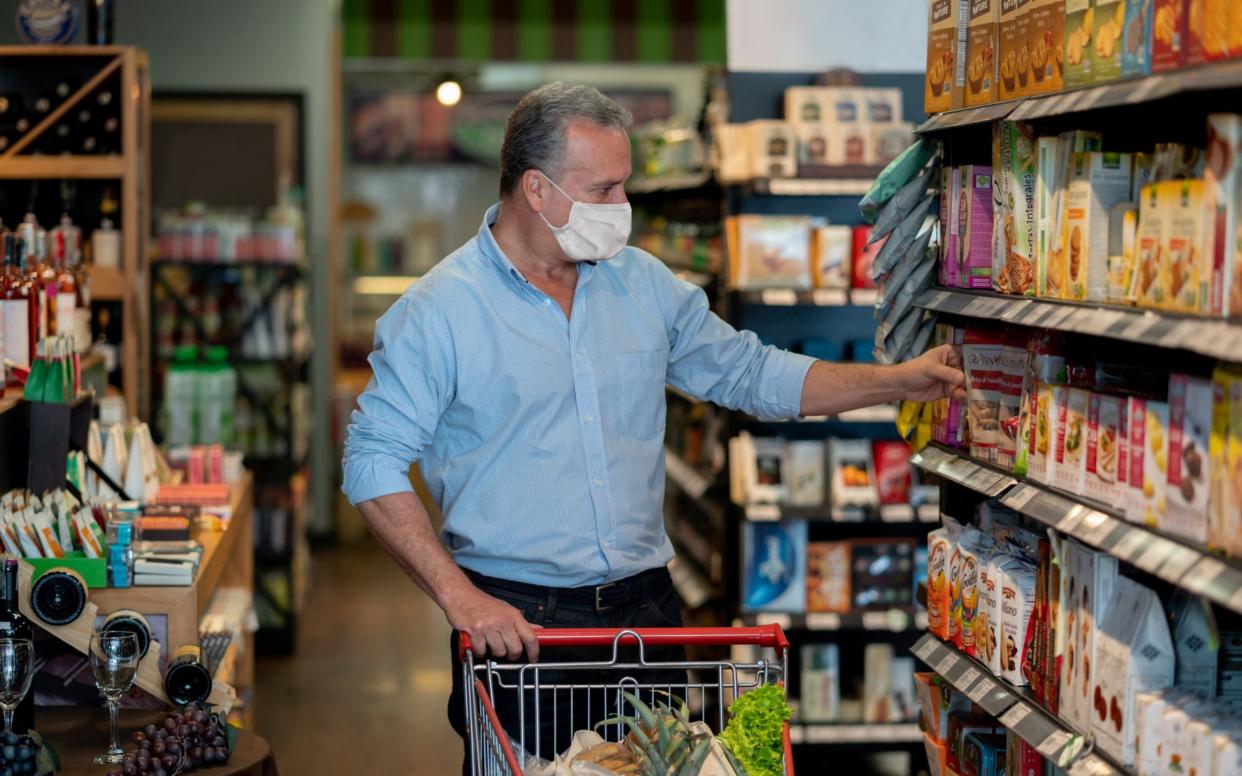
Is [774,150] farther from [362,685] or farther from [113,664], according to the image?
[113,664]

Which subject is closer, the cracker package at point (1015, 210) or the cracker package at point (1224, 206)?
the cracker package at point (1224, 206)

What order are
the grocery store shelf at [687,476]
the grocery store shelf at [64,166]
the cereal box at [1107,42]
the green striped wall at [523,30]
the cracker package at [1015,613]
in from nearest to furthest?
the cereal box at [1107,42] < the cracker package at [1015,613] < the grocery store shelf at [64,166] < the grocery store shelf at [687,476] < the green striped wall at [523,30]

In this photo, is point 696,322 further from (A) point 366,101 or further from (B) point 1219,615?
(A) point 366,101

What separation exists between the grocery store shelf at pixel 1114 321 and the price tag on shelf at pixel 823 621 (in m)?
2.70

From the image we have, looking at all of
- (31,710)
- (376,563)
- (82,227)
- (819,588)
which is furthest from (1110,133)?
(376,563)

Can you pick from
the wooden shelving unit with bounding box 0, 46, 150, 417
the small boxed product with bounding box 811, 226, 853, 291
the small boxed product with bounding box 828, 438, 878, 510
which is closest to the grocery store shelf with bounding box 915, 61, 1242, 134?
the small boxed product with bounding box 811, 226, 853, 291

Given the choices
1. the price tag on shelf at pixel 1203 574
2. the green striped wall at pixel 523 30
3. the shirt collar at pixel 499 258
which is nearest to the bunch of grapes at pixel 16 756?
the shirt collar at pixel 499 258

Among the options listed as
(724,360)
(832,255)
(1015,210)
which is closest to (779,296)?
(832,255)

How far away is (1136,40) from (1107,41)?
12 centimetres

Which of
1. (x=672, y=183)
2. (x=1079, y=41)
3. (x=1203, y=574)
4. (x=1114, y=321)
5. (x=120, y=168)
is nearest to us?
(x=1203, y=574)

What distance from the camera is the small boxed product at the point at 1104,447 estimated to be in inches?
107

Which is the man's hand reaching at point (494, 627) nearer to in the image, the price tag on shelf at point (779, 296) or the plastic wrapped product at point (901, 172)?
the plastic wrapped product at point (901, 172)

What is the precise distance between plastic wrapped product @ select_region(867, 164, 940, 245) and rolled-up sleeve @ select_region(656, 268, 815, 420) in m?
0.36

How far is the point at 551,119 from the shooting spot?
3463 millimetres
